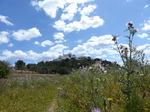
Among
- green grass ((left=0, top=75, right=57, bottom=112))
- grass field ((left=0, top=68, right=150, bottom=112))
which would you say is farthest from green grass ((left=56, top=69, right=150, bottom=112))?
green grass ((left=0, top=75, right=57, bottom=112))

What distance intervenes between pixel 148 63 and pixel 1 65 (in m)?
11.4

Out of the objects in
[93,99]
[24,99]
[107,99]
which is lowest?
[24,99]

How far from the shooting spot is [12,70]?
797 cm

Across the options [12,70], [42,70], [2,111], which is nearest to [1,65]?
[12,70]

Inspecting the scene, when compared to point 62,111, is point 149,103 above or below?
above

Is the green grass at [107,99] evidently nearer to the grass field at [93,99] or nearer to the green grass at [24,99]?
the grass field at [93,99]

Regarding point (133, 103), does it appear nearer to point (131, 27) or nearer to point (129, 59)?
point (129, 59)

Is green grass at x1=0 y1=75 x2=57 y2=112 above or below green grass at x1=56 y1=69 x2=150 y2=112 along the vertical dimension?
below

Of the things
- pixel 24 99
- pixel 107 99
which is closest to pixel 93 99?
pixel 107 99

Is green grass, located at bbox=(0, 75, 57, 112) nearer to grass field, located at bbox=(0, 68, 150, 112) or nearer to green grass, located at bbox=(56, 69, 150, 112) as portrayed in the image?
grass field, located at bbox=(0, 68, 150, 112)

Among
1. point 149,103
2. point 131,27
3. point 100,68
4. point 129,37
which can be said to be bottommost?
point 149,103

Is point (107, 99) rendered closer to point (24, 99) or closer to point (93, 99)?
point (93, 99)

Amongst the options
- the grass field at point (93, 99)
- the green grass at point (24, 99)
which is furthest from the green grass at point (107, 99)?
the green grass at point (24, 99)

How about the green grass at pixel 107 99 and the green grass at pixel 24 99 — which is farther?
the green grass at pixel 24 99
